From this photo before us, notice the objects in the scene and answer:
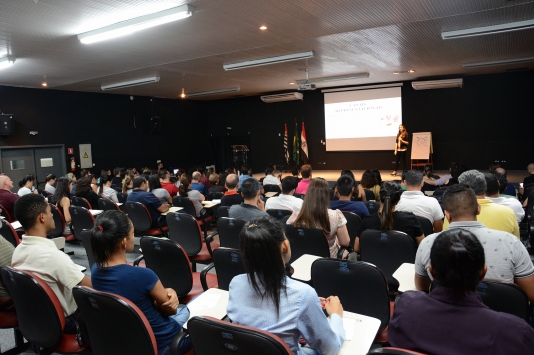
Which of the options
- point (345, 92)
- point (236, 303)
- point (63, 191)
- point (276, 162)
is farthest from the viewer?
point (276, 162)

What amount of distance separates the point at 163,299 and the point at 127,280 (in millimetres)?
205

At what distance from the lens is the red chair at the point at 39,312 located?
82.9 inches

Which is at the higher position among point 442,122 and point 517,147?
point 442,122

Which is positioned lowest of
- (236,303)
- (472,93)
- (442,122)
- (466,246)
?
(236,303)

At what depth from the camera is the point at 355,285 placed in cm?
229

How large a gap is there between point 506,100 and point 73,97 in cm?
Answer: 1369

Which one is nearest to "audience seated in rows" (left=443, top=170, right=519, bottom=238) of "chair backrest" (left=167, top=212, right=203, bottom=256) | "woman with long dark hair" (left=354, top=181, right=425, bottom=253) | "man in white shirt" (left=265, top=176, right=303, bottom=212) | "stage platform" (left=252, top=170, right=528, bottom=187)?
"woman with long dark hair" (left=354, top=181, right=425, bottom=253)

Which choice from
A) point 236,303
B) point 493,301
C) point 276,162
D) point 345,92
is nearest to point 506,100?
point 345,92

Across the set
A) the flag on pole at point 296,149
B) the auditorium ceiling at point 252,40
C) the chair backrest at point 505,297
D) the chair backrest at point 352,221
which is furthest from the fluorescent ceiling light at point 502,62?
the chair backrest at point 505,297

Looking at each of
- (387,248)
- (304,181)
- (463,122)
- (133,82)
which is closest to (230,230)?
(387,248)

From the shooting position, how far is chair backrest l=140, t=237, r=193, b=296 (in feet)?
9.18

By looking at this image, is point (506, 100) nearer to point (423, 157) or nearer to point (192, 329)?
point (423, 157)

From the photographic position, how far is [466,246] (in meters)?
1.41

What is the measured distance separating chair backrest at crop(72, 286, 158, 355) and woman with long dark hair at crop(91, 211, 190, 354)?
117 millimetres
